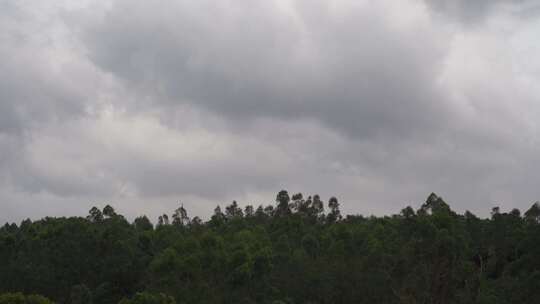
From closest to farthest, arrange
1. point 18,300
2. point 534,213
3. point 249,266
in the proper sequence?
1. point 18,300
2. point 249,266
3. point 534,213

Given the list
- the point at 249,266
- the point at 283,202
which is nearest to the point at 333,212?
the point at 283,202

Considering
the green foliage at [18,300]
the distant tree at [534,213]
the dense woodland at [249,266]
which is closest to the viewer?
the green foliage at [18,300]

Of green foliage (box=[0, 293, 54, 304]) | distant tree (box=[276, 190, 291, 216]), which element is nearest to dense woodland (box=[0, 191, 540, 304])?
green foliage (box=[0, 293, 54, 304])

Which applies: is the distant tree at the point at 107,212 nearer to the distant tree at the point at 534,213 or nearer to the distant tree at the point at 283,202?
the distant tree at the point at 283,202

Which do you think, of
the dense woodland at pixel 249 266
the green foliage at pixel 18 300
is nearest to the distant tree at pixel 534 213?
the dense woodland at pixel 249 266

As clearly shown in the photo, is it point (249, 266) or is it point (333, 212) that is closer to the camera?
point (249, 266)

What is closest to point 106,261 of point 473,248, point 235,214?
point 473,248

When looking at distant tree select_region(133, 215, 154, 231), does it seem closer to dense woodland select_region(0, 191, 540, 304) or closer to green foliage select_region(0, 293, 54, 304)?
dense woodland select_region(0, 191, 540, 304)

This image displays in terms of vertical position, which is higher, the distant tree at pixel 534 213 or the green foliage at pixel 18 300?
the distant tree at pixel 534 213

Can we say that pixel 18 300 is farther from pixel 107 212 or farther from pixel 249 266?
pixel 107 212

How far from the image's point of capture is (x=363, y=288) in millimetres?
63188

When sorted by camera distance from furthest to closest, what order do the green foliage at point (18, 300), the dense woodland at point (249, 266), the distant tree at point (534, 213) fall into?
1. the distant tree at point (534, 213)
2. the dense woodland at point (249, 266)
3. the green foliage at point (18, 300)

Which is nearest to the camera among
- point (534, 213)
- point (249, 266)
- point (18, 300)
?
point (18, 300)

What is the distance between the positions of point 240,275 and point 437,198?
57.6 metres
